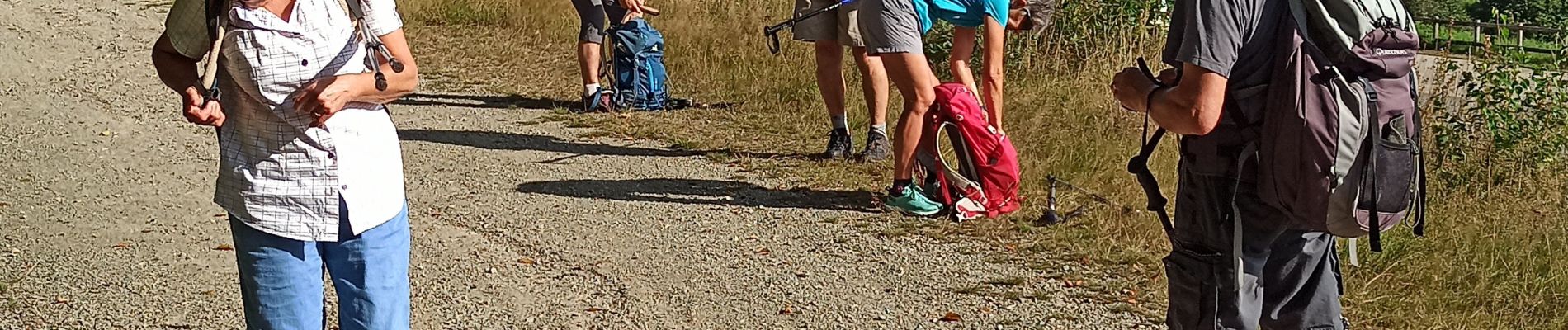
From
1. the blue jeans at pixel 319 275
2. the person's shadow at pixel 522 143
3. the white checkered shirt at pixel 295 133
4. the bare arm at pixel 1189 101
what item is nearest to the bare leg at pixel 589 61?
the person's shadow at pixel 522 143

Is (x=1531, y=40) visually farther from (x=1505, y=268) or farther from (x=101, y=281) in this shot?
(x=101, y=281)

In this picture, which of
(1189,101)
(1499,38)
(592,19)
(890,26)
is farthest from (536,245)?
(1499,38)

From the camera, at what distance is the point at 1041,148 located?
7.52 meters

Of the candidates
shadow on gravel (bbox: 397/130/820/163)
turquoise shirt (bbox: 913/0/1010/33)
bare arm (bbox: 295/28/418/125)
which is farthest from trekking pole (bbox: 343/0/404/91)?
shadow on gravel (bbox: 397/130/820/163)

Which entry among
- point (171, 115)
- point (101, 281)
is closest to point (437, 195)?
point (101, 281)

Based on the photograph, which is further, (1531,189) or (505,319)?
(1531,189)

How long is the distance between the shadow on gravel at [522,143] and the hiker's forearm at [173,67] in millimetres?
4472

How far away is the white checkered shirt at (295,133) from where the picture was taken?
117 inches

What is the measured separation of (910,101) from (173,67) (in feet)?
11.7

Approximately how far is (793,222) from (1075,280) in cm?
128

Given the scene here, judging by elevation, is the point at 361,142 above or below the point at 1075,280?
above

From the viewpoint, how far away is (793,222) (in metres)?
6.18

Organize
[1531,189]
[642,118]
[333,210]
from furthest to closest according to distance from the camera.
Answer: [642,118], [1531,189], [333,210]

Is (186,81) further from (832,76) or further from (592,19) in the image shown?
(592,19)
